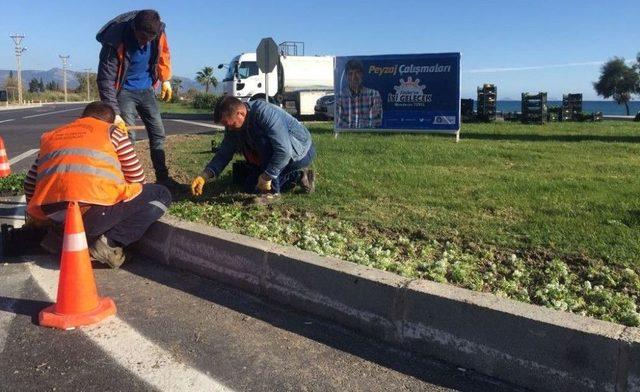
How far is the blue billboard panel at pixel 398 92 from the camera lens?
13516 mm

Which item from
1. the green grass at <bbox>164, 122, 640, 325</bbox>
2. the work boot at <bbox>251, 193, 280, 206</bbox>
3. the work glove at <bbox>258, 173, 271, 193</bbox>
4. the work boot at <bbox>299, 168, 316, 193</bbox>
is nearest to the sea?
the green grass at <bbox>164, 122, 640, 325</bbox>

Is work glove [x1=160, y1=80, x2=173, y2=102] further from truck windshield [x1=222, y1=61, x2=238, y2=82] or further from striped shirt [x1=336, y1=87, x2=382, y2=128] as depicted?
truck windshield [x1=222, y1=61, x2=238, y2=82]

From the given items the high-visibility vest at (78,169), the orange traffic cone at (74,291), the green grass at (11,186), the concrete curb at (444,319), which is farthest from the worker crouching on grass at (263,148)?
the green grass at (11,186)

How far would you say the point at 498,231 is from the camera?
502 centimetres

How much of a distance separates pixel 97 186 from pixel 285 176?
234cm

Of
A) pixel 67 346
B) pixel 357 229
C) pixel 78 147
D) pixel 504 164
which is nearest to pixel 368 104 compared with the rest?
pixel 504 164

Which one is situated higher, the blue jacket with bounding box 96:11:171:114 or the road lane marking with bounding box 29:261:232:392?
the blue jacket with bounding box 96:11:171:114

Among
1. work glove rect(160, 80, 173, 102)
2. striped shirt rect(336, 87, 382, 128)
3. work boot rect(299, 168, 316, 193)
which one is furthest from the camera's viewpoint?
striped shirt rect(336, 87, 382, 128)

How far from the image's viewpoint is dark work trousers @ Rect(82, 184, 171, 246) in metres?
4.62

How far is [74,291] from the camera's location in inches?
147

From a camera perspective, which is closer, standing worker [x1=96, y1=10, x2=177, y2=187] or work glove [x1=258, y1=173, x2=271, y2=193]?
work glove [x1=258, y1=173, x2=271, y2=193]

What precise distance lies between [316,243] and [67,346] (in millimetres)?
1927

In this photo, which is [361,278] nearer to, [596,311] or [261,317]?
[261,317]

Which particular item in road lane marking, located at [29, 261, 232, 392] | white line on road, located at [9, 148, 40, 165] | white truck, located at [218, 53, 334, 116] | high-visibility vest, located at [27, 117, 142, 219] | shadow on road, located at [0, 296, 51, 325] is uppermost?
white truck, located at [218, 53, 334, 116]
